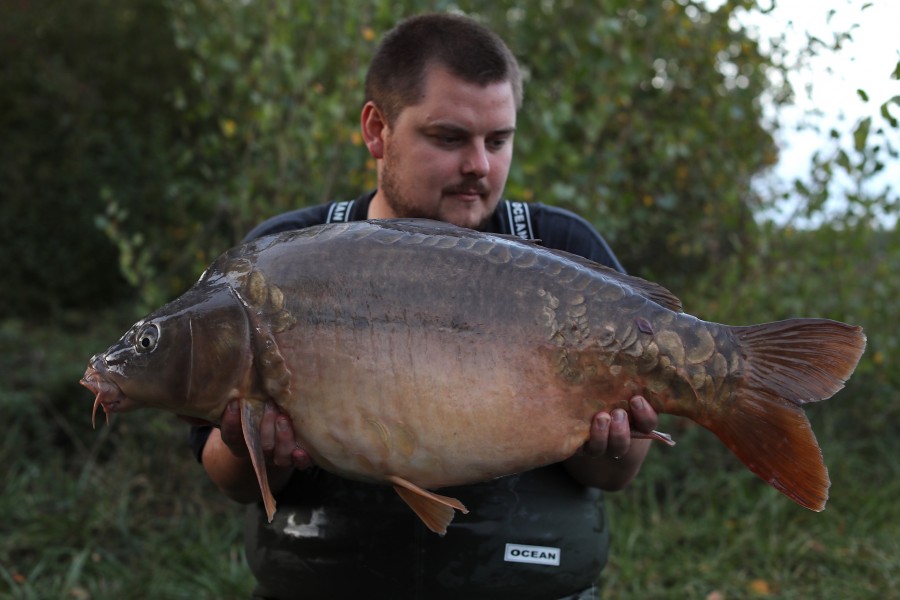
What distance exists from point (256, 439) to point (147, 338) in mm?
275

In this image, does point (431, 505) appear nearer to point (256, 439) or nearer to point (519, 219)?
point (256, 439)

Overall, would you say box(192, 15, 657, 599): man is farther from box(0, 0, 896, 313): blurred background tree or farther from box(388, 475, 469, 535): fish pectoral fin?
box(0, 0, 896, 313): blurred background tree

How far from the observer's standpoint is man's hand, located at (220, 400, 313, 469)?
5.85 feet

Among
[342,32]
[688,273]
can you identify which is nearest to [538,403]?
A: [342,32]

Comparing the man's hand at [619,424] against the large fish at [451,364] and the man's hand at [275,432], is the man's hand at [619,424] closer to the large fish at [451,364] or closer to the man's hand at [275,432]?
the large fish at [451,364]

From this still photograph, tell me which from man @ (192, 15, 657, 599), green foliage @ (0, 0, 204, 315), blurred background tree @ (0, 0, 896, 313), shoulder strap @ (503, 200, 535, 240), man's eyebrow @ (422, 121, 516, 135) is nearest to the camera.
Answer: man @ (192, 15, 657, 599)

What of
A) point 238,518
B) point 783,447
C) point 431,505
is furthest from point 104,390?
point 238,518

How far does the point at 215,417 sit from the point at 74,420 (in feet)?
11.0

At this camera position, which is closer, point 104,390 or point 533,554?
point 104,390

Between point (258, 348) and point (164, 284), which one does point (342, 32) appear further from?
point (258, 348)

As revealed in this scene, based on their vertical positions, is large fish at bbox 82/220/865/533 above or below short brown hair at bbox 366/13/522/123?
below

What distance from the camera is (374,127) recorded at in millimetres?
2582

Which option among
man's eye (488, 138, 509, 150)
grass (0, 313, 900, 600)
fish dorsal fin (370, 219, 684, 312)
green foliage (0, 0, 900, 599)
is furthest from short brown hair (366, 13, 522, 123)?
grass (0, 313, 900, 600)

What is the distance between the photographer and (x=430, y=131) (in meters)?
2.35
